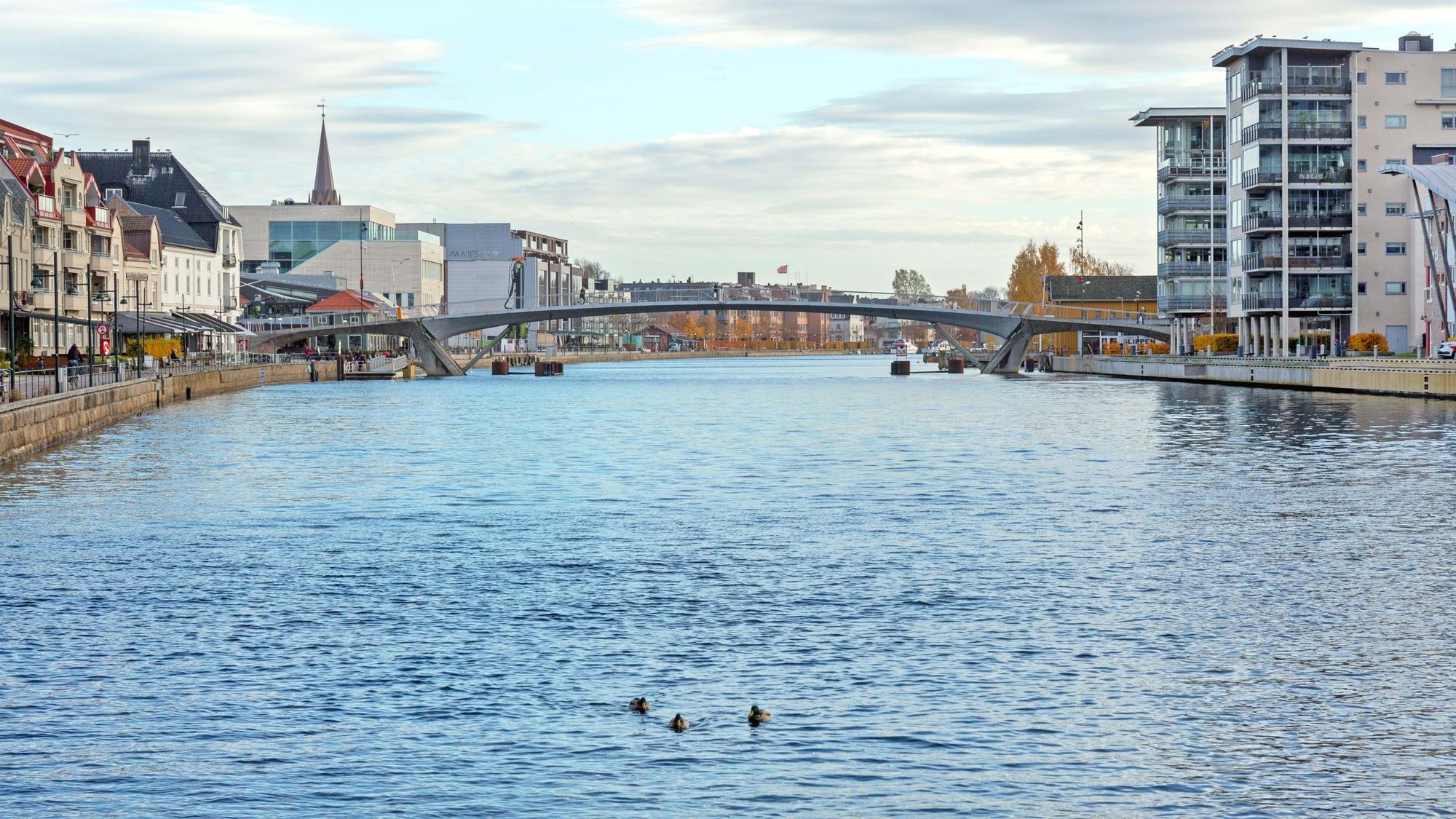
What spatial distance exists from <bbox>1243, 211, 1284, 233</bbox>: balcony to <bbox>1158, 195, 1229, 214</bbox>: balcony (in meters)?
25.7

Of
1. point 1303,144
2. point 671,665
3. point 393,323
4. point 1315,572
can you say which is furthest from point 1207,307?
point 671,665

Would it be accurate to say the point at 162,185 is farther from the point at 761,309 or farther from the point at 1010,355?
the point at 1010,355

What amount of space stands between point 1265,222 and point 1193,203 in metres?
29.3

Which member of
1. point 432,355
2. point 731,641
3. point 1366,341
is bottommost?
point 731,641

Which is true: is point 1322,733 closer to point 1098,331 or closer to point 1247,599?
point 1247,599

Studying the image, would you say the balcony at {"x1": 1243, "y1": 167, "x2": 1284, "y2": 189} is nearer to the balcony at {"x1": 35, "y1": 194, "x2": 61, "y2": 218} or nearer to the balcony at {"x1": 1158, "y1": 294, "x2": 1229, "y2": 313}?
the balcony at {"x1": 1158, "y1": 294, "x2": 1229, "y2": 313}

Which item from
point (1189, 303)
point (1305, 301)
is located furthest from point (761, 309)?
point (1305, 301)

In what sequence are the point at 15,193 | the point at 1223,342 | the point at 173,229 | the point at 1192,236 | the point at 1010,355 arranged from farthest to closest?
the point at 1010,355 → the point at 1192,236 → the point at 173,229 → the point at 1223,342 → the point at 15,193

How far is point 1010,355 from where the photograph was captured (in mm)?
160000

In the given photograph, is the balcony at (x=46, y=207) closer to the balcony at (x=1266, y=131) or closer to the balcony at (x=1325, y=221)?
the balcony at (x=1266, y=131)

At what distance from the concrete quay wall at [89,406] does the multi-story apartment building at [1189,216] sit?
258 feet

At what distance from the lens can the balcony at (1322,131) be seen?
120 meters

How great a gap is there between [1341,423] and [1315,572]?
4134 centimetres

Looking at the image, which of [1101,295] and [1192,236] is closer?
[1192,236]
